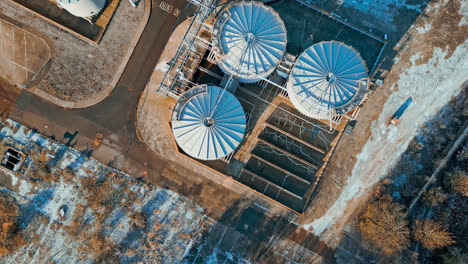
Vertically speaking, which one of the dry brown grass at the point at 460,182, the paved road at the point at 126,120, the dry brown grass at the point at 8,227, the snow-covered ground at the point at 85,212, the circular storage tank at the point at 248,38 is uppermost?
the circular storage tank at the point at 248,38

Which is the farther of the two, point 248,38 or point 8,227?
point 8,227

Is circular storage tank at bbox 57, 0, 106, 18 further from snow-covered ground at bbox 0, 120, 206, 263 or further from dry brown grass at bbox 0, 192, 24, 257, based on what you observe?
dry brown grass at bbox 0, 192, 24, 257

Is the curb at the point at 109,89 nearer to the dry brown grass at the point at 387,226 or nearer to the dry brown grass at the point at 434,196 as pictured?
the dry brown grass at the point at 387,226

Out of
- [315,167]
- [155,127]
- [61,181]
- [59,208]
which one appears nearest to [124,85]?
[155,127]

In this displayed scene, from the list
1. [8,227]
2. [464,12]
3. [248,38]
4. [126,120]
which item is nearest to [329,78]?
[248,38]

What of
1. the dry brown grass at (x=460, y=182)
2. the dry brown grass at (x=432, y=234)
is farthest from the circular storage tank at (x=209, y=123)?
the dry brown grass at (x=460, y=182)

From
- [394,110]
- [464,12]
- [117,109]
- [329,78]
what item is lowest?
[117,109]

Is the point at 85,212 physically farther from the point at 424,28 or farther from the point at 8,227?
the point at 424,28
